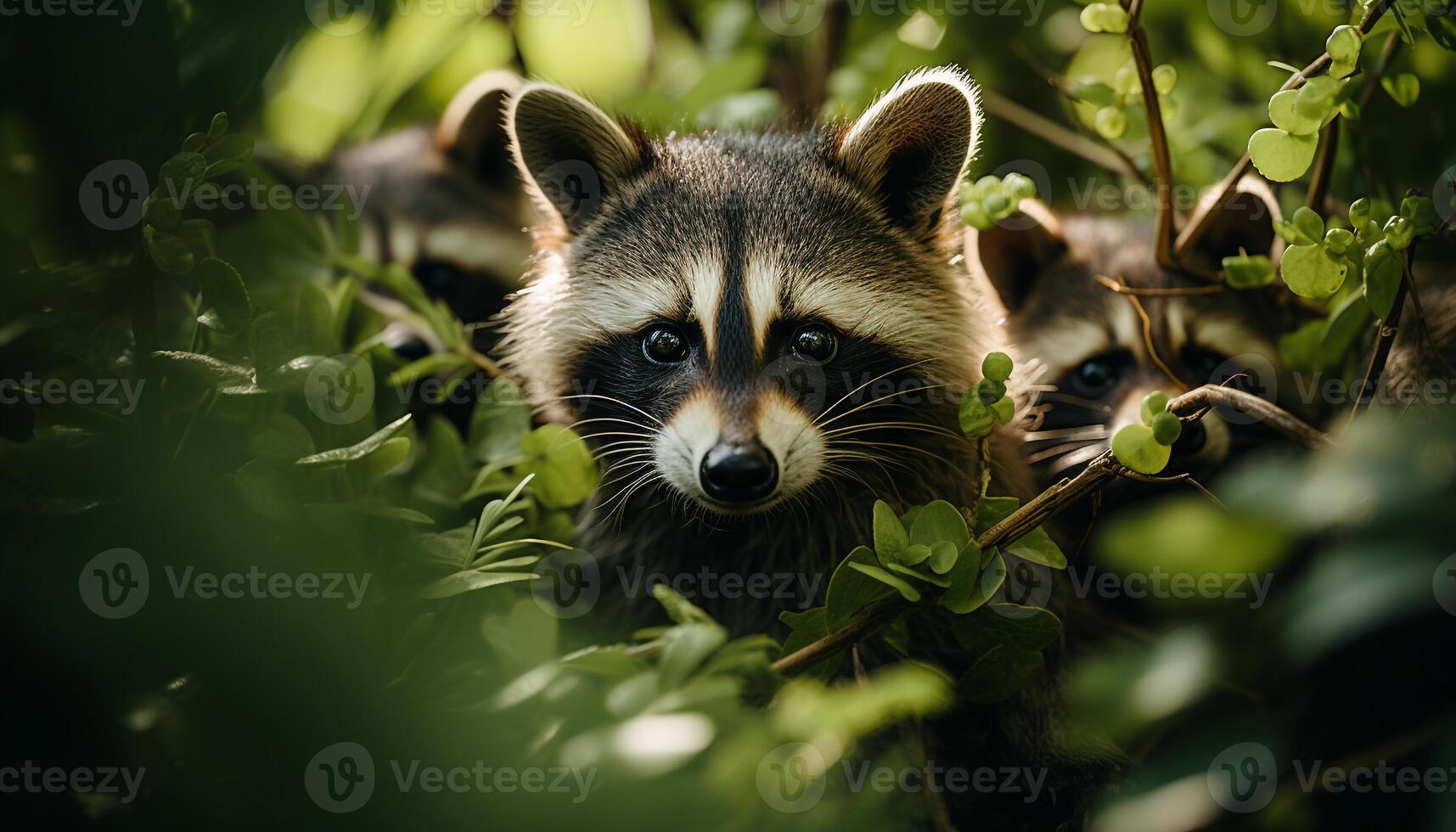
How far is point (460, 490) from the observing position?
2.53m

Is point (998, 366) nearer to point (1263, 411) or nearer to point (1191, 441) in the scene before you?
point (1263, 411)

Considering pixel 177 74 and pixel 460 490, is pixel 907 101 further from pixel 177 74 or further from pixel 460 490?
pixel 177 74

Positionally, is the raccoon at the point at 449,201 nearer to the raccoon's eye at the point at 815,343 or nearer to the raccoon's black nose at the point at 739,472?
the raccoon's eye at the point at 815,343

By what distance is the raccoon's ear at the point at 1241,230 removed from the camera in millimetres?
3326

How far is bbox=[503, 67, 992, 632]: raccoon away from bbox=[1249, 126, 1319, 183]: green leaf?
0.87 metres

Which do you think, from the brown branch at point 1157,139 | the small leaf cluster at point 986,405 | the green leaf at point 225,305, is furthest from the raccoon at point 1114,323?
the green leaf at point 225,305

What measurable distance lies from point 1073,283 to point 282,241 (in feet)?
8.30

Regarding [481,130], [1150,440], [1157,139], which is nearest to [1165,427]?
[1150,440]

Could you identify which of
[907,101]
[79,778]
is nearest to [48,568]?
[79,778]

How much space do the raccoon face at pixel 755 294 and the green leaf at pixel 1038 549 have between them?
0.59 metres

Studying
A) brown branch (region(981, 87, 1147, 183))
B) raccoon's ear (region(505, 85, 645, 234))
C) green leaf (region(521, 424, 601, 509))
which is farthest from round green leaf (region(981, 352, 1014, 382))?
brown branch (region(981, 87, 1147, 183))

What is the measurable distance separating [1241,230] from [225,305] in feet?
9.83

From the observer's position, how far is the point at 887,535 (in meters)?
1.92

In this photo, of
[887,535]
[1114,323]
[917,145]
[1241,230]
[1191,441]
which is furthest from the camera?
[1114,323]
